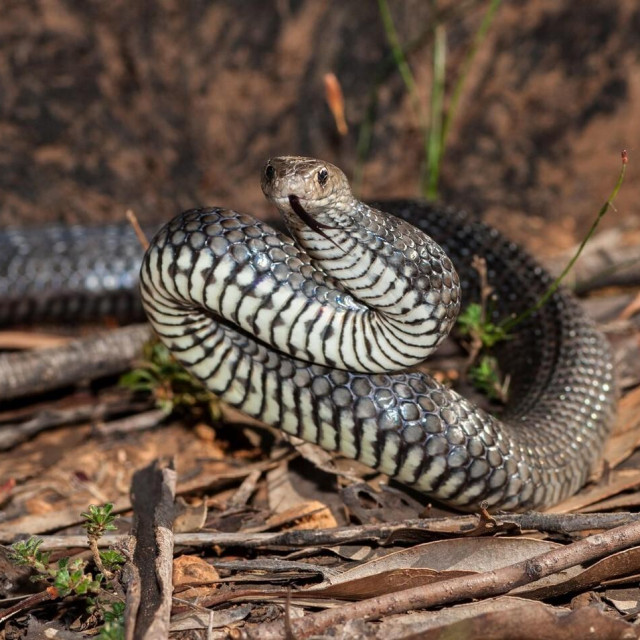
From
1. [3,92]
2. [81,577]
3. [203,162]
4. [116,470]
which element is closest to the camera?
[81,577]

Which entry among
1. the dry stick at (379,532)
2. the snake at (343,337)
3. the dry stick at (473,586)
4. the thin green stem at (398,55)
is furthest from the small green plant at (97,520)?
the thin green stem at (398,55)

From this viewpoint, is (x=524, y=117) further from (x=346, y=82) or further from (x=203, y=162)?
(x=203, y=162)

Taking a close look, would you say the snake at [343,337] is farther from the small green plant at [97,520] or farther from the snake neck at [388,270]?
the small green plant at [97,520]

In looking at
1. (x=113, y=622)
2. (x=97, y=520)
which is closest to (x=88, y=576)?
(x=97, y=520)

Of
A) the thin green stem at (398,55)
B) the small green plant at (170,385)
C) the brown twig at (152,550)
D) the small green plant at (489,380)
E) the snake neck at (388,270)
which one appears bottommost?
the small green plant at (170,385)

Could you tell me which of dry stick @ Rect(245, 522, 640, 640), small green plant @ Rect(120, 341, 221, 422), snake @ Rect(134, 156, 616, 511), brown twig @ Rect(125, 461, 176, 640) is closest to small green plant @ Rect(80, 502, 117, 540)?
brown twig @ Rect(125, 461, 176, 640)

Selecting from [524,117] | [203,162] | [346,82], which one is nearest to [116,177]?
[203,162]

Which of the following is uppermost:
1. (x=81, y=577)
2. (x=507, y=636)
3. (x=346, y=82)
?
(x=346, y=82)
